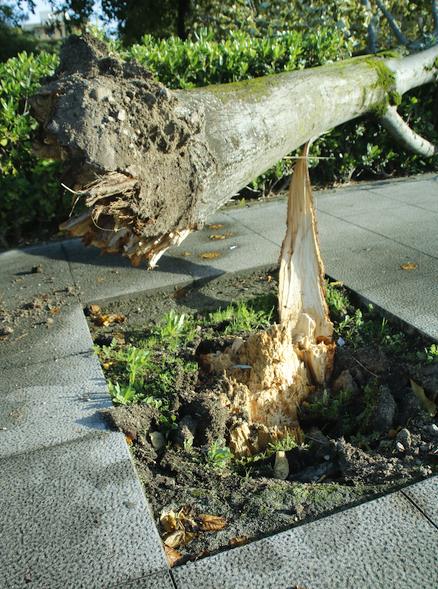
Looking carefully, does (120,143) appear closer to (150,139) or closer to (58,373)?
(150,139)

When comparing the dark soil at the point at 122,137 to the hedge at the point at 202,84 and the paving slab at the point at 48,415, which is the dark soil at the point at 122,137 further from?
the hedge at the point at 202,84

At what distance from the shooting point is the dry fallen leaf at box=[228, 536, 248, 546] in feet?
6.65

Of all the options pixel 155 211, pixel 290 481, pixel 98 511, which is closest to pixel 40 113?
pixel 155 211

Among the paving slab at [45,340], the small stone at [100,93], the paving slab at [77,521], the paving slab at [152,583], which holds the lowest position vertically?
the paving slab at [152,583]

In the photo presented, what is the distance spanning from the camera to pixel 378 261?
15.4ft

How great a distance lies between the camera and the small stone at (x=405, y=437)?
2.56 metres

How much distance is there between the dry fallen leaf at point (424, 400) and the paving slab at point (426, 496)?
26.0 inches

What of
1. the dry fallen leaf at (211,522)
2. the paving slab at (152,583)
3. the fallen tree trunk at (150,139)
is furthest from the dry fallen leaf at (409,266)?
the paving slab at (152,583)

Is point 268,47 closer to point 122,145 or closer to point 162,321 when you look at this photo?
point 162,321

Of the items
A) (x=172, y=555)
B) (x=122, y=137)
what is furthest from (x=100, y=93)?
(x=172, y=555)

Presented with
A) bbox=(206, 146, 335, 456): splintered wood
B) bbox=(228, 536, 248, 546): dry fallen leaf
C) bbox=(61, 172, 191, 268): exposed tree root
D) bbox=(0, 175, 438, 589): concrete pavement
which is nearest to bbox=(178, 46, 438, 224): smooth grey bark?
bbox=(61, 172, 191, 268): exposed tree root

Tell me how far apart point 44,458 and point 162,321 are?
163 cm

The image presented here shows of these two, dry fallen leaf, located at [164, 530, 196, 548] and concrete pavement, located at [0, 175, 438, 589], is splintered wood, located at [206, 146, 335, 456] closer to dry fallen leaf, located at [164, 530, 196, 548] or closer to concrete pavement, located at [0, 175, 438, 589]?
concrete pavement, located at [0, 175, 438, 589]

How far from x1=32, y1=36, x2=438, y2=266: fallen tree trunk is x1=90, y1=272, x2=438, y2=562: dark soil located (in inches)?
38.3
